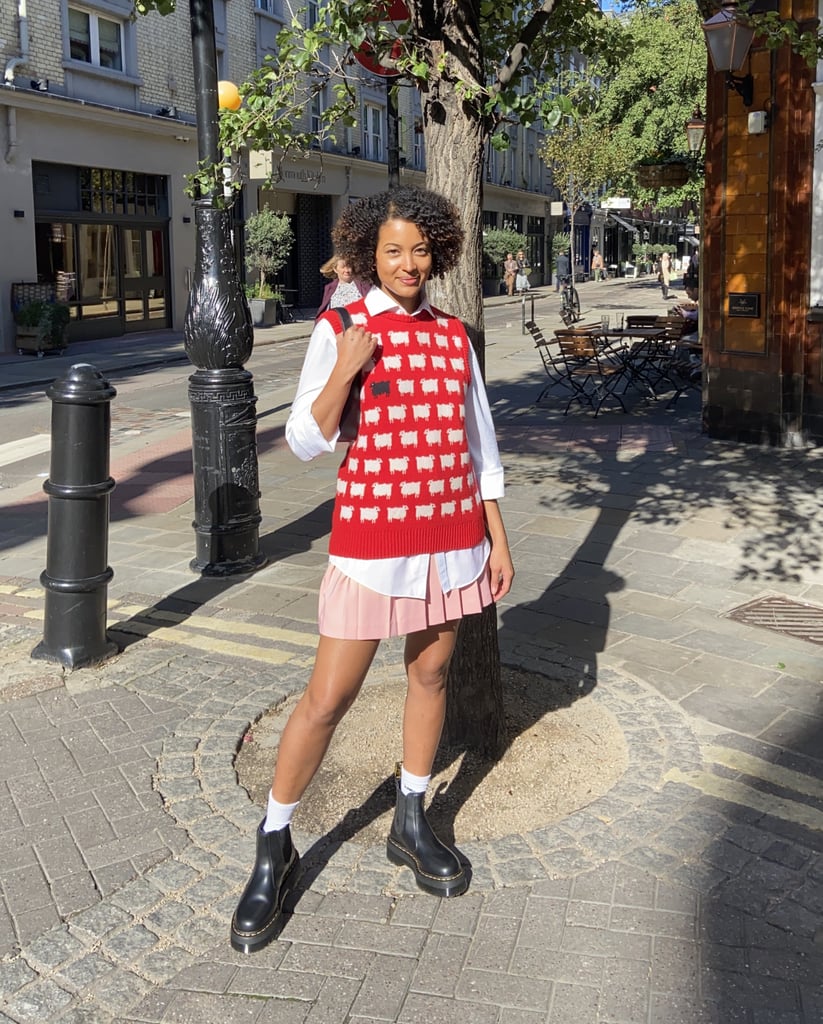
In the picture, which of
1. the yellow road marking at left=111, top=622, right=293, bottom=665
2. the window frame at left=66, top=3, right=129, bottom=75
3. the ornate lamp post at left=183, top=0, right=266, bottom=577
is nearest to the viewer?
the yellow road marking at left=111, top=622, right=293, bottom=665

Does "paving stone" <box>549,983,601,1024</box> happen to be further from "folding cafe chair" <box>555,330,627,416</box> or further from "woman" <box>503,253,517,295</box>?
"woman" <box>503,253,517,295</box>

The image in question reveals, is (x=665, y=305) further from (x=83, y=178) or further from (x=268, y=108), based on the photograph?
(x=268, y=108)

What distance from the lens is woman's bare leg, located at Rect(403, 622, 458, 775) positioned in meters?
3.01

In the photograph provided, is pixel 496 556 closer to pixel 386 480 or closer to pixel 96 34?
pixel 386 480

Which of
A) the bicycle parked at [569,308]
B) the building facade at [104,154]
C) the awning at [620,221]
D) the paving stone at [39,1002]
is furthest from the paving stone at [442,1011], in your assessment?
the awning at [620,221]

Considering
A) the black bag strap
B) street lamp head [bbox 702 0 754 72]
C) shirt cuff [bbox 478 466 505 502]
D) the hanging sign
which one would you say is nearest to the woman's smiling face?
the black bag strap

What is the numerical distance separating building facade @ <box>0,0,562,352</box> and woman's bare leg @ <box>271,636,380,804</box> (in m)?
19.1

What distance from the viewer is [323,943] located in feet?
9.37

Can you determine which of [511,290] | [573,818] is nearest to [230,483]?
[573,818]

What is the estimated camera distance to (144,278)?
1029 inches

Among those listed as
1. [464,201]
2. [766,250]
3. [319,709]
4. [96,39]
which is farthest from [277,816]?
[96,39]

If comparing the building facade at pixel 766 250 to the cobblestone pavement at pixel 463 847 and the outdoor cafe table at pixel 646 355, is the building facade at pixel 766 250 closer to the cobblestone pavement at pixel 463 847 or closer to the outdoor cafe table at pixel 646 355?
the outdoor cafe table at pixel 646 355

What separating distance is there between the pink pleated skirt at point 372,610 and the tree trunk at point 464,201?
96cm

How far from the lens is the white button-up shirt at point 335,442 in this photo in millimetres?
2732
